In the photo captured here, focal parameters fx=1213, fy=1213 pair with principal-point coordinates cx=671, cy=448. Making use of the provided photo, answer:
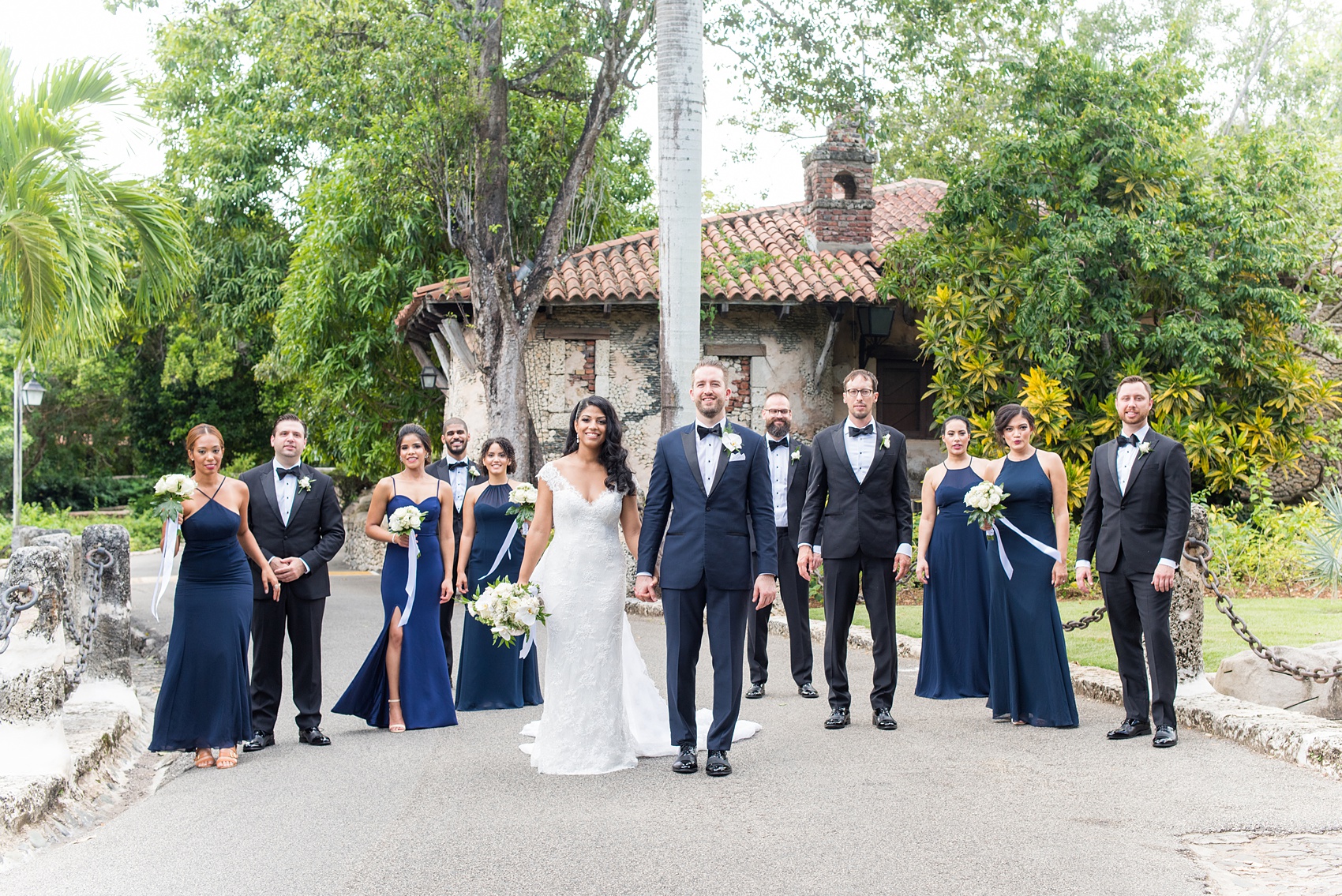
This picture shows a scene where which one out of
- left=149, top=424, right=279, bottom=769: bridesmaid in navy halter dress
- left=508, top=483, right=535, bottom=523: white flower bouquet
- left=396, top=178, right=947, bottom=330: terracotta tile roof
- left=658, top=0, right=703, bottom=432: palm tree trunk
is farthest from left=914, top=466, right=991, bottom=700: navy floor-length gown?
left=396, top=178, right=947, bottom=330: terracotta tile roof

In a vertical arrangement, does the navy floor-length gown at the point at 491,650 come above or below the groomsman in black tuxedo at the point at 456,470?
below

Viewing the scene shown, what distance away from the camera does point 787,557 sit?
9383mm

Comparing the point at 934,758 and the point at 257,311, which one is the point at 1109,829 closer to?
the point at 934,758

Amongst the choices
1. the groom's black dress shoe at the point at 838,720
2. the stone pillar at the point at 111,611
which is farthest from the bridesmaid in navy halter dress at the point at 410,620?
the groom's black dress shoe at the point at 838,720

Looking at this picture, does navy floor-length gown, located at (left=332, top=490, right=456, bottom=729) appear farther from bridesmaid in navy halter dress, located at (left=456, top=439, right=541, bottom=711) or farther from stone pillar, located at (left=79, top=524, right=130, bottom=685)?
stone pillar, located at (left=79, top=524, right=130, bottom=685)

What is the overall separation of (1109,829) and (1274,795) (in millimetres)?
1130

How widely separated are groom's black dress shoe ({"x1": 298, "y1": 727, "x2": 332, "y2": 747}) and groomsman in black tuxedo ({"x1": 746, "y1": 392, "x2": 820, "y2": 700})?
309 centimetres

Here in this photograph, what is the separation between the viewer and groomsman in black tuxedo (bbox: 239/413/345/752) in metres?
7.67

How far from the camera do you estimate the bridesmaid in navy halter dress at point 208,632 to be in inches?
273

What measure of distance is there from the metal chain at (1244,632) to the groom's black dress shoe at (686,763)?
313 cm

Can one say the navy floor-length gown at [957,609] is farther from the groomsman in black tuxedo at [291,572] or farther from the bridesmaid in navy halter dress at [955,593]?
the groomsman in black tuxedo at [291,572]

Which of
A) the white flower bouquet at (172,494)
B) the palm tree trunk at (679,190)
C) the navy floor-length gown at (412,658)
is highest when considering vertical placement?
the palm tree trunk at (679,190)

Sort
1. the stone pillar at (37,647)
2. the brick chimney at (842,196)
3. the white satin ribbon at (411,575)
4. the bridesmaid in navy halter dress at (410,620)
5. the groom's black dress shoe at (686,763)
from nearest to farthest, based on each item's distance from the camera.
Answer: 1. the stone pillar at (37,647)
2. the groom's black dress shoe at (686,763)
3. the bridesmaid in navy halter dress at (410,620)
4. the white satin ribbon at (411,575)
5. the brick chimney at (842,196)

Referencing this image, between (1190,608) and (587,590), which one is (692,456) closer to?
(587,590)
